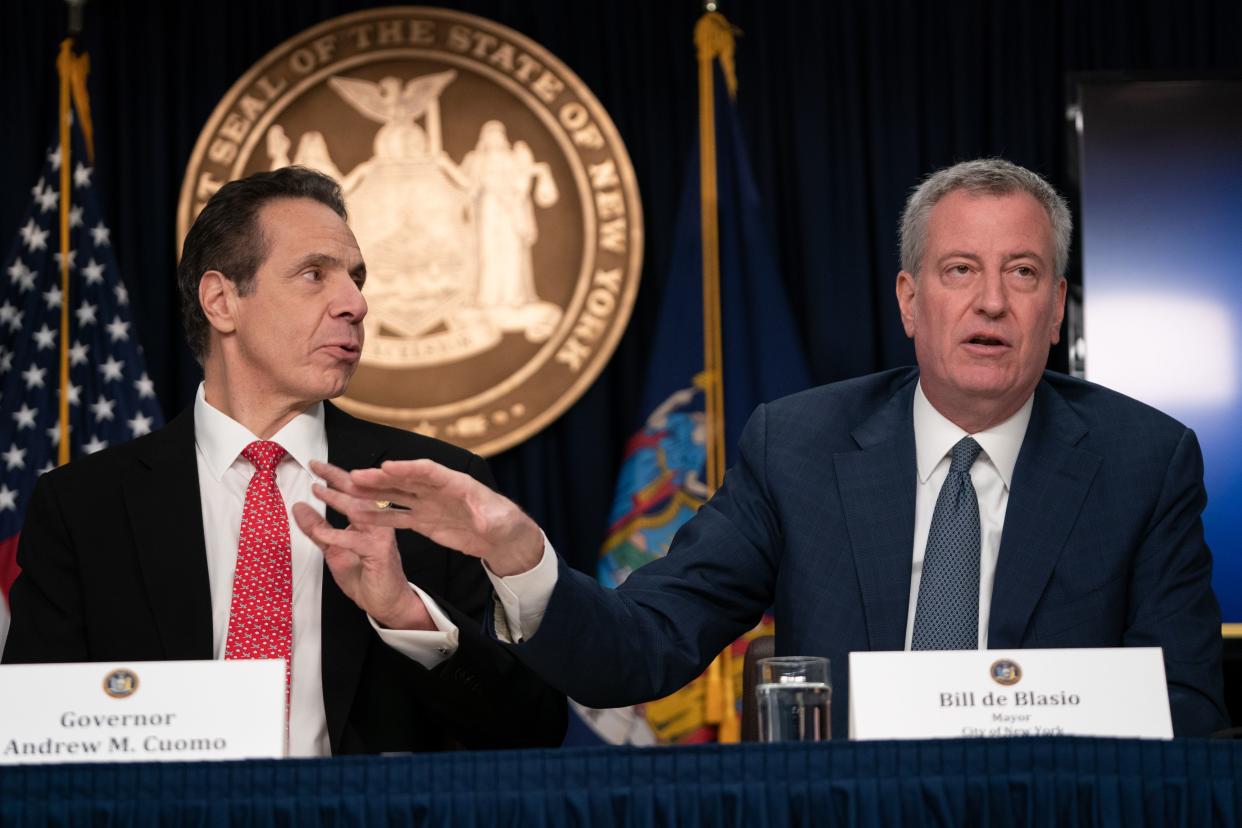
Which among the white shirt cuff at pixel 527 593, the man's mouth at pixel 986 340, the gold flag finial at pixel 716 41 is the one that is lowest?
the white shirt cuff at pixel 527 593

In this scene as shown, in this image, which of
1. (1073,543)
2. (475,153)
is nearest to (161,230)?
(475,153)

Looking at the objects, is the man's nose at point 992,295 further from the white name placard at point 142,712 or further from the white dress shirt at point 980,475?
the white name placard at point 142,712

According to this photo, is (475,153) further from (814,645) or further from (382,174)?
(814,645)

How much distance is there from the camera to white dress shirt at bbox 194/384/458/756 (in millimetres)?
2082

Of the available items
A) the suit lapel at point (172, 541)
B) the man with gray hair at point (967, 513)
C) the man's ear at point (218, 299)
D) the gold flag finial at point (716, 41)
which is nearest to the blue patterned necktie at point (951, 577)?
the man with gray hair at point (967, 513)

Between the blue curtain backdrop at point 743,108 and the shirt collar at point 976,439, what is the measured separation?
76.8 inches

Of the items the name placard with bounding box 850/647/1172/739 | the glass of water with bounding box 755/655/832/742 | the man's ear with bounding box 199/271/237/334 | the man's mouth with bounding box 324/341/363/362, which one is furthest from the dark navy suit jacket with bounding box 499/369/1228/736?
the man's ear with bounding box 199/271/237/334

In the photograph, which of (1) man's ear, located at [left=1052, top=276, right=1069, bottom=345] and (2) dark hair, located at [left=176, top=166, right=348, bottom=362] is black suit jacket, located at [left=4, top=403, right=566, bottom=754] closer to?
(2) dark hair, located at [left=176, top=166, right=348, bottom=362]

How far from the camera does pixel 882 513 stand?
2.20m

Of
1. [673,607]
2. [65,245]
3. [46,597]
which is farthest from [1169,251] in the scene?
[65,245]

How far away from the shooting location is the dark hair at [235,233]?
7.90 ft

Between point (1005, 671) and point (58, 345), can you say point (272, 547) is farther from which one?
point (58, 345)

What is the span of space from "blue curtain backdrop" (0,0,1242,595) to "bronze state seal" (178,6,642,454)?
14 centimetres

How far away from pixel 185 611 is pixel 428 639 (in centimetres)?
39
